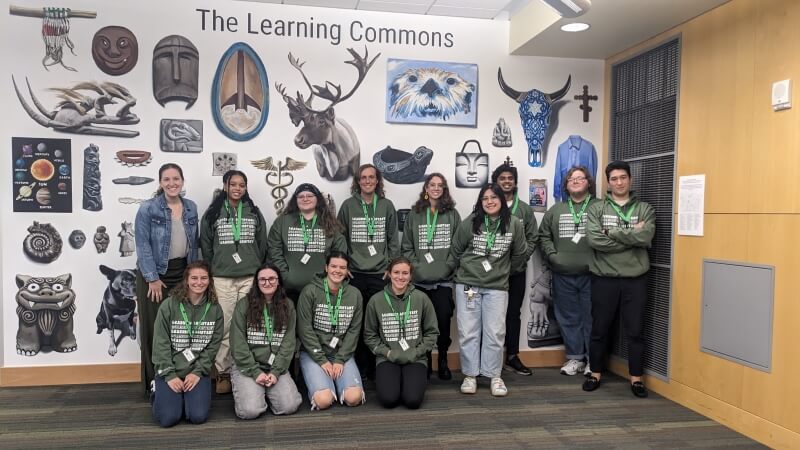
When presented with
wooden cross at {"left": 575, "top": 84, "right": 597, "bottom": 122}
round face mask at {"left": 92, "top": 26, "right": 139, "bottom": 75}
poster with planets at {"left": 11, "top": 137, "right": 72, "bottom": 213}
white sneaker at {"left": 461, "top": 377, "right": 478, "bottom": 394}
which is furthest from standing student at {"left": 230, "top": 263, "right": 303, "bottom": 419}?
wooden cross at {"left": 575, "top": 84, "right": 597, "bottom": 122}

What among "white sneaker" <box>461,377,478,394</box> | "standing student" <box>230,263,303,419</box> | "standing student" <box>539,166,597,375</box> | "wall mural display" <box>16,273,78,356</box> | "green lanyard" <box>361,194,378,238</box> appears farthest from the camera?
"standing student" <box>539,166,597,375</box>

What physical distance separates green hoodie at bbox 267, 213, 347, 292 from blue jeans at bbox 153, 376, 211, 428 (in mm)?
960

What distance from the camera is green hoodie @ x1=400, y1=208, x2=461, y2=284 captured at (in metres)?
4.18

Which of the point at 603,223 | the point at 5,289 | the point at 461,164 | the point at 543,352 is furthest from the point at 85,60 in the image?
the point at 543,352

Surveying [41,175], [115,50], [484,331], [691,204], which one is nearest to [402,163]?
[484,331]

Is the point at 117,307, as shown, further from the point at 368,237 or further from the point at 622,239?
the point at 622,239

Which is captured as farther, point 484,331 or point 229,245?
point 484,331

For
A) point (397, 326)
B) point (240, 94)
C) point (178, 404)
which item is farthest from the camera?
point (240, 94)

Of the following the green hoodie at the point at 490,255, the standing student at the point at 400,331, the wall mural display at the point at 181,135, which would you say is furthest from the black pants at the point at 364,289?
the wall mural display at the point at 181,135

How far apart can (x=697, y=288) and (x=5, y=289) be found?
15.9 feet

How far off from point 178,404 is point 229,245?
1.11m

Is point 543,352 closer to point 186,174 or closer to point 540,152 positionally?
point 540,152

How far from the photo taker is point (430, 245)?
421 centimetres

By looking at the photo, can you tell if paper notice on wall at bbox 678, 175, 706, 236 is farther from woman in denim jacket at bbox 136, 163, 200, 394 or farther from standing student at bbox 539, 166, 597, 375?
woman in denim jacket at bbox 136, 163, 200, 394
